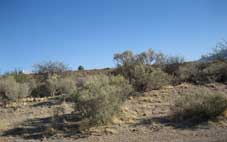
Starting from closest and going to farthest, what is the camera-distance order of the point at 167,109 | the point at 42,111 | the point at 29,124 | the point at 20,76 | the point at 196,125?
the point at 196,125 → the point at 29,124 → the point at 167,109 → the point at 42,111 → the point at 20,76

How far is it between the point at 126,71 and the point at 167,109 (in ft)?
33.6

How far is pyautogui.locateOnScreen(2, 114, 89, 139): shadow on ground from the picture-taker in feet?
49.6

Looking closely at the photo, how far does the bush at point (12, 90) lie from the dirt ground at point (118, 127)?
495 cm

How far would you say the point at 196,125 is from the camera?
1488 centimetres

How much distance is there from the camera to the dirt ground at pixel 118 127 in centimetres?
1370

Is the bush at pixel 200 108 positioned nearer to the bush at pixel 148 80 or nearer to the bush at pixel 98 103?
the bush at pixel 98 103

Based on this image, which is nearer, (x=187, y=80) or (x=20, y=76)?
(x=187, y=80)

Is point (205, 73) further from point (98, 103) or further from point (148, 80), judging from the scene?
point (98, 103)

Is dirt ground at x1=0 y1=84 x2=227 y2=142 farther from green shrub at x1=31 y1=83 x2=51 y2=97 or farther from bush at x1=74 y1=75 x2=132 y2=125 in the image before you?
green shrub at x1=31 y1=83 x2=51 y2=97

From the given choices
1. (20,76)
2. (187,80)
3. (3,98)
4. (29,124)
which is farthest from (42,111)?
(20,76)

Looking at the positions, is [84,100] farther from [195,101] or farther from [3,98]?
[3,98]

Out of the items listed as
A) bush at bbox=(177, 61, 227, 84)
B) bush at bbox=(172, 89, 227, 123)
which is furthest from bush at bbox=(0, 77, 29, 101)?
bush at bbox=(172, 89, 227, 123)

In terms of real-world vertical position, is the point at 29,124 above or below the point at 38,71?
below

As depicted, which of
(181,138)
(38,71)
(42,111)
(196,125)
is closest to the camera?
(181,138)
